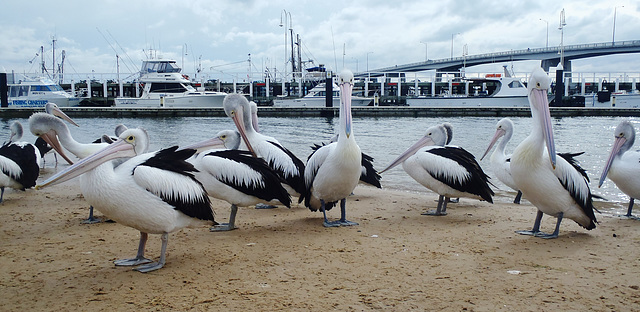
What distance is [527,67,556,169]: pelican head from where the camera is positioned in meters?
4.34

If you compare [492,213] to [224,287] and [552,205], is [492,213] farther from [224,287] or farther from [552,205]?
[224,287]

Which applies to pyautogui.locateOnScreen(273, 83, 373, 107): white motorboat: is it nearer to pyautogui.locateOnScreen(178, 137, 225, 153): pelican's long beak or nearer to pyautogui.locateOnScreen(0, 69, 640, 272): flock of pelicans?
pyautogui.locateOnScreen(0, 69, 640, 272): flock of pelicans

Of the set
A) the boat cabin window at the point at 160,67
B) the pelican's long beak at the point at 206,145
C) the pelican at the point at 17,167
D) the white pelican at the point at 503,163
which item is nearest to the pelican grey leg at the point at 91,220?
the pelican's long beak at the point at 206,145

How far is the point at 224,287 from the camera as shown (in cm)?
315

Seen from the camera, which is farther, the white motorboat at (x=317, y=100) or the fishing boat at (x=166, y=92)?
the white motorboat at (x=317, y=100)

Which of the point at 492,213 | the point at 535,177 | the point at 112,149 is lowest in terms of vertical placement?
the point at 492,213

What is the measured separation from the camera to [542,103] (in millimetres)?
4531

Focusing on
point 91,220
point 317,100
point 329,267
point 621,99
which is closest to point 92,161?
point 329,267

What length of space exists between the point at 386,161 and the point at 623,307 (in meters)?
9.16

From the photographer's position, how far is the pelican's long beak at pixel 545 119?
4.33 meters

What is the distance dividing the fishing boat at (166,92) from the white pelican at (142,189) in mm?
36322

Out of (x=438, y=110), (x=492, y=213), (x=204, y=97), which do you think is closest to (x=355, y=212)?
(x=492, y=213)

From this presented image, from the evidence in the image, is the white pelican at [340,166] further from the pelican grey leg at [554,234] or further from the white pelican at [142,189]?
the pelican grey leg at [554,234]

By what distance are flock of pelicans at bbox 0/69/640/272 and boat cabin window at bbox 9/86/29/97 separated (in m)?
41.2
